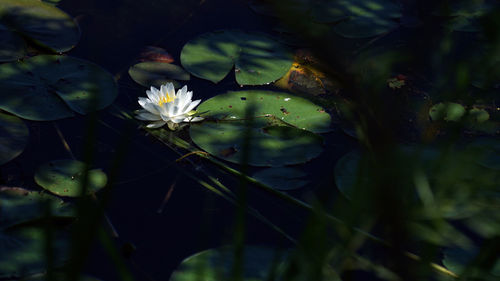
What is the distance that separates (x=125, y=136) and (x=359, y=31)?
2.49 metres

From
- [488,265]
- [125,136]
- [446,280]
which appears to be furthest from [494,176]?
[125,136]

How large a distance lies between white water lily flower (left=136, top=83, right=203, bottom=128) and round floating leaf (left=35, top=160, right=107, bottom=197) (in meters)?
0.34

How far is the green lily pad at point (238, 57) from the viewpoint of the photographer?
7.91ft

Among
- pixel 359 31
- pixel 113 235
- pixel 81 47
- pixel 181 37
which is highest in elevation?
pixel 359 31

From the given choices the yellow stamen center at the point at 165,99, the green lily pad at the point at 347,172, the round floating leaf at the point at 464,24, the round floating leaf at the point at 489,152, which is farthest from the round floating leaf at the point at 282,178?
the round floating leaf at the point at 464,24

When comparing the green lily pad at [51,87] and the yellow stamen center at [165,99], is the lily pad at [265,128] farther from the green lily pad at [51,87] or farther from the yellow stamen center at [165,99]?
the green lily pad at [51,87]

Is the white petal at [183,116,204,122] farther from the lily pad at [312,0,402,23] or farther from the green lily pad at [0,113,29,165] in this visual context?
the lily pad at [312,0,402,23]

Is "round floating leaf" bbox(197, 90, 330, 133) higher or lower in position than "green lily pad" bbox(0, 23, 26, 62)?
higher

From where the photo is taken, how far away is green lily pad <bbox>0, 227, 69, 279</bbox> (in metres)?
1.43

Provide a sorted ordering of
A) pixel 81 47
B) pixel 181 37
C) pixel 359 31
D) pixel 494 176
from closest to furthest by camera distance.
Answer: pixel 494 176 → pixel 81 47 → pixel 181 37 → pixel 359 31

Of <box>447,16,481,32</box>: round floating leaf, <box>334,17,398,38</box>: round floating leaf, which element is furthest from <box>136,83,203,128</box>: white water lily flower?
<box>447,16,481,32</box>: round floating leaf

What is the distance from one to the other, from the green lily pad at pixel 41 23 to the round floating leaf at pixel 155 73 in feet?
1.24

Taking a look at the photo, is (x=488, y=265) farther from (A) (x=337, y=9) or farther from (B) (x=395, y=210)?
(A) (x=337, y=9)

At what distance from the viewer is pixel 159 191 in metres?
1.84
